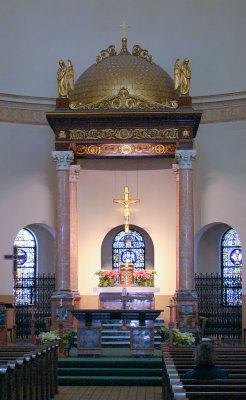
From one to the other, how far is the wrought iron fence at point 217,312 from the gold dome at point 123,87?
582 cm

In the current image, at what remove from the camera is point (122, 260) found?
2486 cm

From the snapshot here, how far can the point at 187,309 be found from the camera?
2042cm

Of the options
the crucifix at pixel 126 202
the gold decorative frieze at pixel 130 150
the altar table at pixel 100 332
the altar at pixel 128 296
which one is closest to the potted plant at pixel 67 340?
the altar table at pixel 100 332

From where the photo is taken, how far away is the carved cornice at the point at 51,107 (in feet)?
78.2

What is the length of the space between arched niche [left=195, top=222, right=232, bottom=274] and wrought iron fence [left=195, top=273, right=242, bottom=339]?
764 mm

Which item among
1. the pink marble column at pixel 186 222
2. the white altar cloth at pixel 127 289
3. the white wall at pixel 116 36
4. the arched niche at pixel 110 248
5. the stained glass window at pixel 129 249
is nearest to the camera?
the pink marble column at pixel 186 222

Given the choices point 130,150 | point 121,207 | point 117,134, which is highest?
point 117,134

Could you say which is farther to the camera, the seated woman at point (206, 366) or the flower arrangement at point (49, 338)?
the flower arrangement at point (49, 338)

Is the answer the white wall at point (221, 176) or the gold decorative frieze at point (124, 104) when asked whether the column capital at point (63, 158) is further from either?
the white wall at point (221, 176)

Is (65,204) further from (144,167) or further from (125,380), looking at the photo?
(125,380)

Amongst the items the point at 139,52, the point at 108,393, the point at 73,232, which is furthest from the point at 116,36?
the point at 108,393

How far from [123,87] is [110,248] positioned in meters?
6.20

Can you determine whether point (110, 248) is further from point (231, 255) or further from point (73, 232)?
point (231, 255)

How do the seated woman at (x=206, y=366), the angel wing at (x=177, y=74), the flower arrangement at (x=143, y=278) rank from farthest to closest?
the flower arrangement at (x=143, y=278) < the angel wing at (x=177, y=74) < the seated woman at (x=206, y=366)
